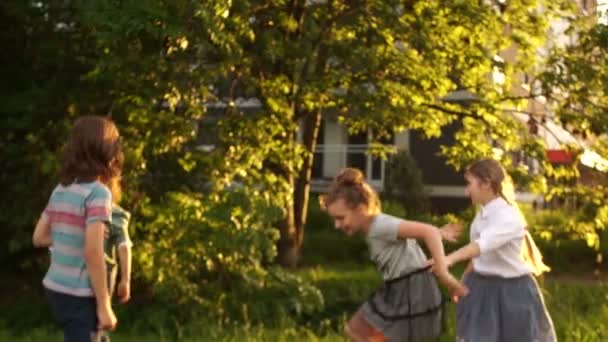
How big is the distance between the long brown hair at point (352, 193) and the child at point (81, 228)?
1.47 meters

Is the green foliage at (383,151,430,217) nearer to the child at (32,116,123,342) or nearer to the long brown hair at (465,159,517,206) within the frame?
the long brown hair at (465,159,517,206)

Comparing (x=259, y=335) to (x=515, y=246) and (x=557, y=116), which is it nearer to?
(x=515, y=246)

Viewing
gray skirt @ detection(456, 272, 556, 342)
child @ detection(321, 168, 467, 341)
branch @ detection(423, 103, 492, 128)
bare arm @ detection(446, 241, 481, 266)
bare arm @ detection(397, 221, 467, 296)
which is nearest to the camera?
bare arm @ detection(397, 221, 467, 296)

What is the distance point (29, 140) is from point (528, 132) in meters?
7.30

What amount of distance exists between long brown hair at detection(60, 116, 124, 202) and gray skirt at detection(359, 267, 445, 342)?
189 centimetres

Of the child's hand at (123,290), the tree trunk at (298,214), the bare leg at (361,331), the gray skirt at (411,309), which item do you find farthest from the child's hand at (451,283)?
the tree trunk at (298,214)

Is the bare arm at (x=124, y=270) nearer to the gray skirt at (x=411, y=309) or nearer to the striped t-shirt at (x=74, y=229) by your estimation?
the striped t-shirt at (x=74, y=229)

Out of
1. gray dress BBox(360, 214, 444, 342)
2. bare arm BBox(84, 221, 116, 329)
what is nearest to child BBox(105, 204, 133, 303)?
bare arm BBox(84, 221, 116, 329)

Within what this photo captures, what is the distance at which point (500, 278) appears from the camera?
7.43 metres

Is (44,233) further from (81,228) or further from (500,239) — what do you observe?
(500,239)

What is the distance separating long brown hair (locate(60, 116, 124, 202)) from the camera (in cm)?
516

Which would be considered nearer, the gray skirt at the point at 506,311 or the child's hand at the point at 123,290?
the child's hand at the point at 123,290

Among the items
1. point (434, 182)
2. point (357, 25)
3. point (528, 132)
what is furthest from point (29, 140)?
point (434, 182)

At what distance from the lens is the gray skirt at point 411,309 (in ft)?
20.1
